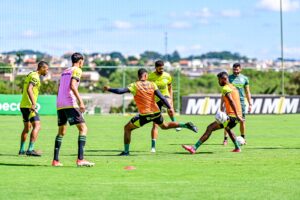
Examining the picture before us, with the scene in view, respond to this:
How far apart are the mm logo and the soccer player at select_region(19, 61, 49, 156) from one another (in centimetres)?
2832

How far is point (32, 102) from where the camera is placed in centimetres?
1770

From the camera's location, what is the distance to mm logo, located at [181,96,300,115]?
4628cm

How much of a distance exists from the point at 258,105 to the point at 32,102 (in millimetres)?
30980

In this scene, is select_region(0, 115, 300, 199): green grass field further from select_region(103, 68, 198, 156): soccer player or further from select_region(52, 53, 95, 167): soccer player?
select_region(103, 68, 198, 156): soccer player

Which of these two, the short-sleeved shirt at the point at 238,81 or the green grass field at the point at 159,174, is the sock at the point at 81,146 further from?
the short-sleeved shirt at the point at 238,81

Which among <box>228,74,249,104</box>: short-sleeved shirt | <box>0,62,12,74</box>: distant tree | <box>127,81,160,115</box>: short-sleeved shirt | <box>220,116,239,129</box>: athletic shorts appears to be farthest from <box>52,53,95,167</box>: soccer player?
<box>0,62,12,74</box>: distant tree

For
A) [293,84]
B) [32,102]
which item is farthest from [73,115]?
[293,84]

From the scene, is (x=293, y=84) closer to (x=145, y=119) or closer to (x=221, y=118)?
(x=221, y=118)

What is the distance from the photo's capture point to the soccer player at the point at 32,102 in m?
17.7

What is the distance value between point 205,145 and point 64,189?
1025 cm

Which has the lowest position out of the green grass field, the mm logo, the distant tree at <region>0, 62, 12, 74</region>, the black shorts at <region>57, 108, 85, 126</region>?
the mm logo

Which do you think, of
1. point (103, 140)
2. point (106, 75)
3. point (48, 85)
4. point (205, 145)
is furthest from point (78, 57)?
point (106, 75)

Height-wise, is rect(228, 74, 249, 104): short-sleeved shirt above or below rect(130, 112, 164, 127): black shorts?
above

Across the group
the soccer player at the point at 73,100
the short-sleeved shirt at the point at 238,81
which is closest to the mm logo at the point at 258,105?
the short-sleeved shirt at the point at 238,81
